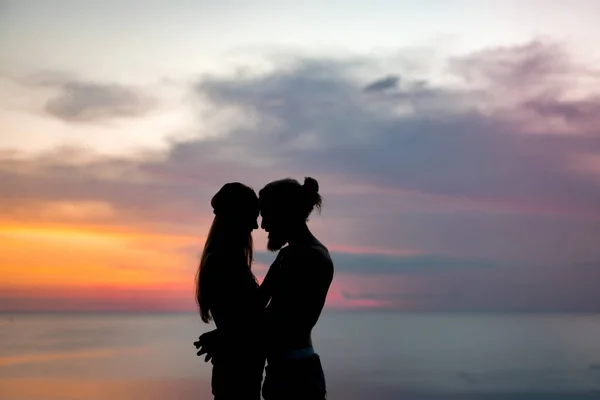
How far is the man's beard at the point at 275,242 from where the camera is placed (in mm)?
4746

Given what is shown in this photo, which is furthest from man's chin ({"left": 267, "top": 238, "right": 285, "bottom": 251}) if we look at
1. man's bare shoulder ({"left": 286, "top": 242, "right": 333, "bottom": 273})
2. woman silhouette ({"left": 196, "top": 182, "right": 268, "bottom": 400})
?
woman silhouette ({"left": 196, "top": 182, "right": 268, "bottom": 400})

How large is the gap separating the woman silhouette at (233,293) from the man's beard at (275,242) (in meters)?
0.30

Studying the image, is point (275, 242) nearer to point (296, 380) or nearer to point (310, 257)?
point (310, 257)

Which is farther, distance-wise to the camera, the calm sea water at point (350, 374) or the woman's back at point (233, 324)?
the calm sea water at point (350, 374)

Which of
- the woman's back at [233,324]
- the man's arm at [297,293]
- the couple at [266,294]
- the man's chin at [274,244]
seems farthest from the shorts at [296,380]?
the man's chin at [274,244]

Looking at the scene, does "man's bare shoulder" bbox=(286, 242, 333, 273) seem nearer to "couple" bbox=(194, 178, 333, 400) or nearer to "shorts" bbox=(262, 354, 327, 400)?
"couple" bbox=(194, 178, 333, 400)

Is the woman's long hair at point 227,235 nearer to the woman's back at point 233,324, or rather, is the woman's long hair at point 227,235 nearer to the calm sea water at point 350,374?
the woman's back at point 233,324

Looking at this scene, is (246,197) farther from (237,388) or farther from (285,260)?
(237,388)

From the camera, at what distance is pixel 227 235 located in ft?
16.6

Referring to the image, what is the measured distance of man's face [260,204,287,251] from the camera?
15.5ft

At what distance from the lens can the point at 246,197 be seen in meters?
5.07

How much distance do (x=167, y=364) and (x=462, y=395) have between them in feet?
60.9

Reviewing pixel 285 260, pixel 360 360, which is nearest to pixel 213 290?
pixel 285 260

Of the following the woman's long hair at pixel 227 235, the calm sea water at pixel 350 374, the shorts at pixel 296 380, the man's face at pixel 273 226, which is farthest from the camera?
the calm sea water at pixel 350 374
